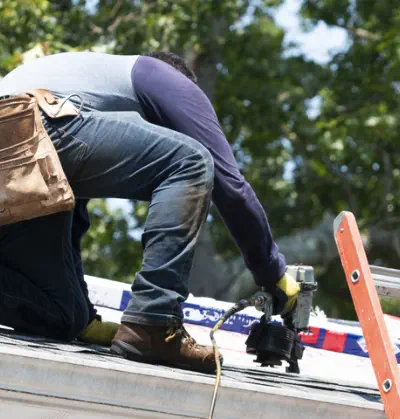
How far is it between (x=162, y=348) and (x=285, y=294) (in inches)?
26.8

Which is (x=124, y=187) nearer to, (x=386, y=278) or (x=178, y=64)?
(x=178, y=64)

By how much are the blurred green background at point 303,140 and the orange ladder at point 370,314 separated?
10.5 metres

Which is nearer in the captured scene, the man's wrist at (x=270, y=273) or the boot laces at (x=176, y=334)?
the boot laces at (x=176, y=334)

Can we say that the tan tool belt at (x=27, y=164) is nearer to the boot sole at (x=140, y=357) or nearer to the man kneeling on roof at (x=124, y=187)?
the man kneeling on roof at (x=124, y=187)

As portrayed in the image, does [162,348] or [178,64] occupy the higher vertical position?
[178,64]

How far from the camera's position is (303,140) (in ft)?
52.8

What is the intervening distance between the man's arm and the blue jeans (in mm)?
137

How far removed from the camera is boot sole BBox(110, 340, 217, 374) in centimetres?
312

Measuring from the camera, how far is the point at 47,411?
→ 258cm

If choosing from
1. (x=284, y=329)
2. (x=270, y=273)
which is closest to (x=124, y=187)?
(x=270, y=273)

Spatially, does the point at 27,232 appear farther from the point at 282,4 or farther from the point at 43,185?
the point at 282,4

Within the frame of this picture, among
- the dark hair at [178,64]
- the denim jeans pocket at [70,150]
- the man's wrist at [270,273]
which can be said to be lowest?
the man's wrist at [270,273]

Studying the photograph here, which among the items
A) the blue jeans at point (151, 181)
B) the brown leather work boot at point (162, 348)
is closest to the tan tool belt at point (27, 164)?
the blue jeans at point (151, 181)

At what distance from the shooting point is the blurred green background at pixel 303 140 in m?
14.9
